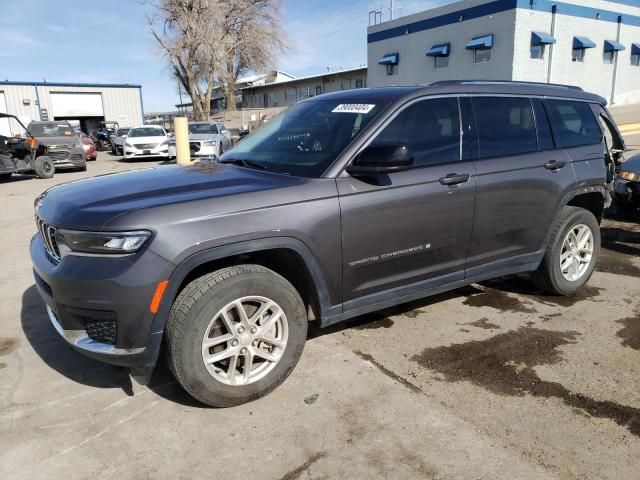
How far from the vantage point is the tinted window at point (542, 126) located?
414 cm

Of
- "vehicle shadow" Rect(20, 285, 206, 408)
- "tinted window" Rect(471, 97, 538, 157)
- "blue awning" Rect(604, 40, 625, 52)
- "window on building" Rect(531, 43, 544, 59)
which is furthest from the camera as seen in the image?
"blue awning" Rect(604, 40, 625, 52)

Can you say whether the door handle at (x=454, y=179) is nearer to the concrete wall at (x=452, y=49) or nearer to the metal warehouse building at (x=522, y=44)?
the concrete wall at (x=452, y=49)

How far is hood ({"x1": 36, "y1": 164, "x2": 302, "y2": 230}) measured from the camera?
2.65m

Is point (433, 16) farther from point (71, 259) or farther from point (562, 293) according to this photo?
point (71, 259)

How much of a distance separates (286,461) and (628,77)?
33.8m

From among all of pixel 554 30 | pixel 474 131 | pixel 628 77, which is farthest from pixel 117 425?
pixel 628 77

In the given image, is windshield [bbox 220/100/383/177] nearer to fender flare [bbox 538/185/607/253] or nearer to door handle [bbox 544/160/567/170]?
door handle [bbox 544/160/567/170]

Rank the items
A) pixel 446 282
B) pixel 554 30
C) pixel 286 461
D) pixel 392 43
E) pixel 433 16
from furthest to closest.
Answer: pixel 392 43, pixel 433 16, pixel 554 30, pixel 446 282, pixel 286 461

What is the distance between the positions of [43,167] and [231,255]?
14.9m

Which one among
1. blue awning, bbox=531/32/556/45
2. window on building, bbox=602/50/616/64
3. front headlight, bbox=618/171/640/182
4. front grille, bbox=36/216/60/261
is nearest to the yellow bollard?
front grille, bbox=36/216/60/261

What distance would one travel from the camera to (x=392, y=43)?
3052cm

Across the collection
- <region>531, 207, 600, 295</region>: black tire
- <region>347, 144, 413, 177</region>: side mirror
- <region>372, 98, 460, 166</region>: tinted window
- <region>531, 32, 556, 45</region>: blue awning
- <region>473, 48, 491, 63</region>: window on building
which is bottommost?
<region>531, 207, 600, 295</region>: black tire

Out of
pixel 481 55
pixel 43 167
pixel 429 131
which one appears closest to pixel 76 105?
pixel 43 167

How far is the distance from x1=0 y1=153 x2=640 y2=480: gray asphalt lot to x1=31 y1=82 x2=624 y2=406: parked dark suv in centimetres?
32
